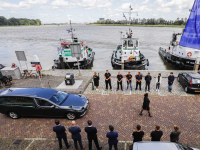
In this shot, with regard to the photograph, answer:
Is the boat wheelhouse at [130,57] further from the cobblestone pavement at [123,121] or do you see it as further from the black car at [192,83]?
the cobblestone pavement at [123,121]

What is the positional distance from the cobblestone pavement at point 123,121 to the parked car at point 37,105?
435mm

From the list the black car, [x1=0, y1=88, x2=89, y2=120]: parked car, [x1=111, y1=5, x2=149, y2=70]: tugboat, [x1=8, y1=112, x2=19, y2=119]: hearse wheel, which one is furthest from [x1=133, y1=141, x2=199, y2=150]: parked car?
[x1=111, y1=5, x2=149, y2=70]: tugboat

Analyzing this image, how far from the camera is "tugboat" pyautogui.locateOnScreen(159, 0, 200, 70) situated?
6542mm

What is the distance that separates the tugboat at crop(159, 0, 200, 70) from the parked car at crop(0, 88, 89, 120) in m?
6.61

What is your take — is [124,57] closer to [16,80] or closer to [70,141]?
[16,80]

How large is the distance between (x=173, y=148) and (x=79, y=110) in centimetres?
447

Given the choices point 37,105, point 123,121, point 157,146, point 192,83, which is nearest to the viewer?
point 157,146

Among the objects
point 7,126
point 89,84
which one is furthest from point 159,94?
point 7,126

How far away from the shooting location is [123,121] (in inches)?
271

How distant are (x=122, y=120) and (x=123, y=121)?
3.6 inches

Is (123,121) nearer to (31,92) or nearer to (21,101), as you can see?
(31,92)

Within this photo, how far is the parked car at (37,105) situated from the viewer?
266 inches

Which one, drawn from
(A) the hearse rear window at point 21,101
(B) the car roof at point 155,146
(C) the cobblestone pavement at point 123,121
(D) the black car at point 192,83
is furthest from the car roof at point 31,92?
(D) the black car at point 192,83

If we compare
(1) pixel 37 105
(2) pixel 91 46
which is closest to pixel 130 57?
(1) pixel 37 105
